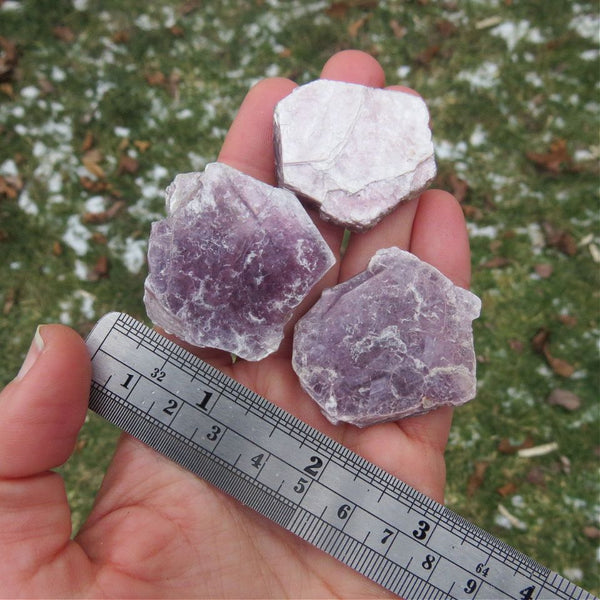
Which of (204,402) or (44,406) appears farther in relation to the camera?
(204,402)

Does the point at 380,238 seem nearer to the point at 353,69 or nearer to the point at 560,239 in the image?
the point at 353,69

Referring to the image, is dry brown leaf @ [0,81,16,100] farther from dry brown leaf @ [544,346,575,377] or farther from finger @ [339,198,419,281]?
dry brown leaf @ [544,346,575,377]

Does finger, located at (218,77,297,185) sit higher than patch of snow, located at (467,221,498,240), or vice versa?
finger, located at (218,77,297,185)

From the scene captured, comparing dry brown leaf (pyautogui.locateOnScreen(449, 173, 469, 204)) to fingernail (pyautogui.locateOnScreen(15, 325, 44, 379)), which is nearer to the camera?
fingernail (pyautogui.locateOnScreen(15, 325, 44, 379))

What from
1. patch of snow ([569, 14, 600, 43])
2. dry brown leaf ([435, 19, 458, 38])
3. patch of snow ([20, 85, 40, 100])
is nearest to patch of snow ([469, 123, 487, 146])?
dry brown leaf ([435, 19, 458, 38])

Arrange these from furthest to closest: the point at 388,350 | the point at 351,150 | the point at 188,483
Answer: the point at 351,150
the point at 388,350
the point at 188,483

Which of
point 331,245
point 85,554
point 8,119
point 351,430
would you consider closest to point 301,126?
point 331,245

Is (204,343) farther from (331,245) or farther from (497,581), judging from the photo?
(497,581)

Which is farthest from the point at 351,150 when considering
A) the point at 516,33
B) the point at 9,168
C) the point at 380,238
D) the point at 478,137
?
the point at 9,168
